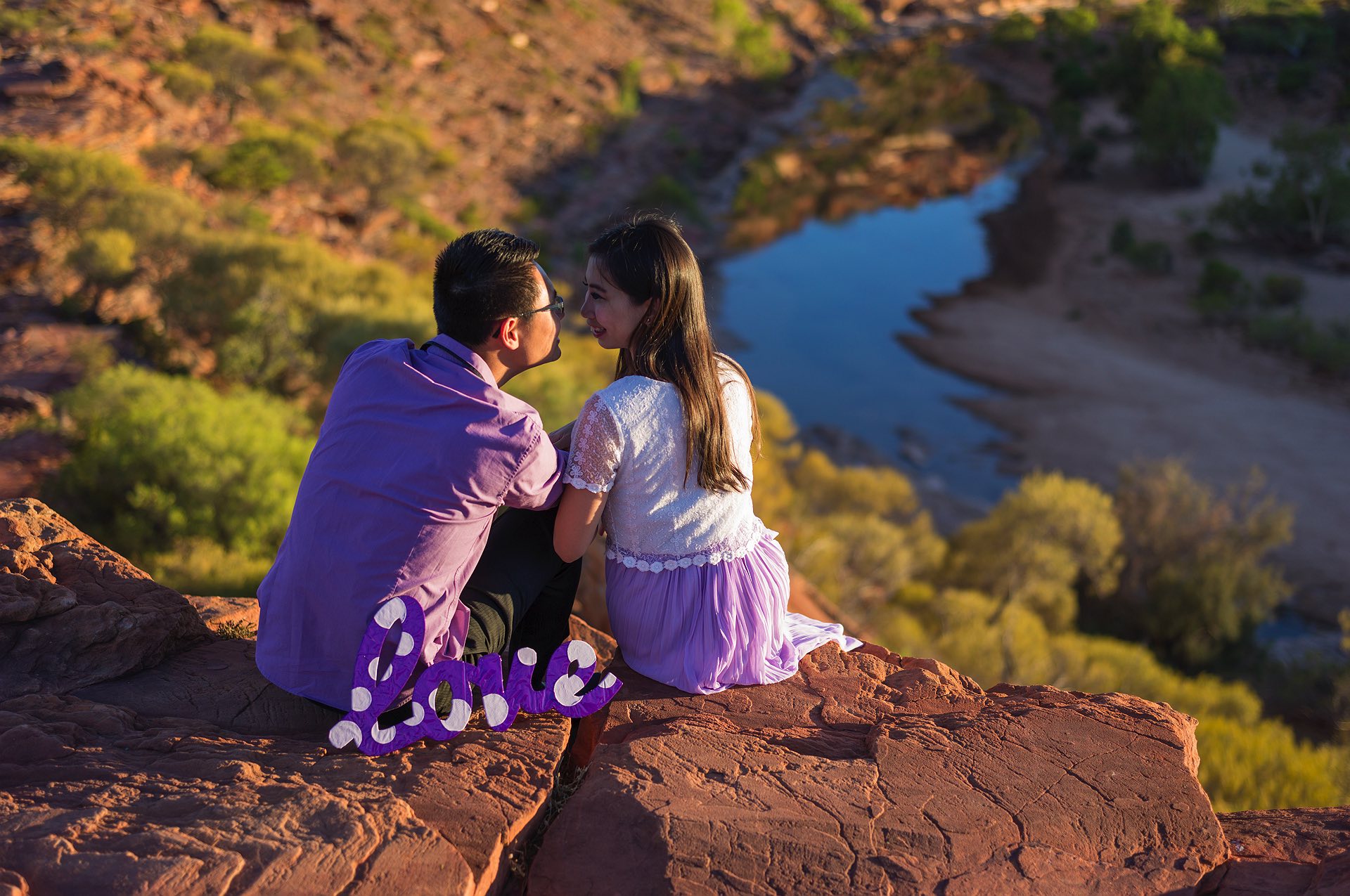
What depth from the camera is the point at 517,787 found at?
2322 millimetres

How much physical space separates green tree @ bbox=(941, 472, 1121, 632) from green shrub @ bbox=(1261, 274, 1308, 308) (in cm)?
1239

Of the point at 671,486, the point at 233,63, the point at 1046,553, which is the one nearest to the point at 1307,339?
the point at 1046,553

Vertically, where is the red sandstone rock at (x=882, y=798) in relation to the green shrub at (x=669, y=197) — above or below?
above

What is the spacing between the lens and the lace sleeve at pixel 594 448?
248 cm

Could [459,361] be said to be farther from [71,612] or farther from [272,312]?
[272,312]

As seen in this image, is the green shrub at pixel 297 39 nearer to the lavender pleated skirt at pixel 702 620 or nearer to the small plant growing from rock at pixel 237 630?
the small plant growing from rock at pixel 237 630

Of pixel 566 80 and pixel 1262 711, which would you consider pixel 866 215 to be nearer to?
pixel 566 80

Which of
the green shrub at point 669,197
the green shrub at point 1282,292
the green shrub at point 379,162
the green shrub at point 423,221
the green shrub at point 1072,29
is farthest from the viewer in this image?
the green shrub at point 1072,29

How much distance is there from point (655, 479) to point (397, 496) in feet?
2.33

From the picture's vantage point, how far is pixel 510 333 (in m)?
2.45

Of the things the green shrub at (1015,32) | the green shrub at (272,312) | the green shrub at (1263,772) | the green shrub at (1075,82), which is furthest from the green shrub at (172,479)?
the green shrub at (1015,32)

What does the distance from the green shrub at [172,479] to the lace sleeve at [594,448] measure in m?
5.19

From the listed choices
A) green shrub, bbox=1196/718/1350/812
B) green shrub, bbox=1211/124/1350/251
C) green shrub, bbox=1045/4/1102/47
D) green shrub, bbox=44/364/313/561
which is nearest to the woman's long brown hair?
green shrub, bbox=44/364/313/561

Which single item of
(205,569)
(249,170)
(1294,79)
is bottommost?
(205,569)
